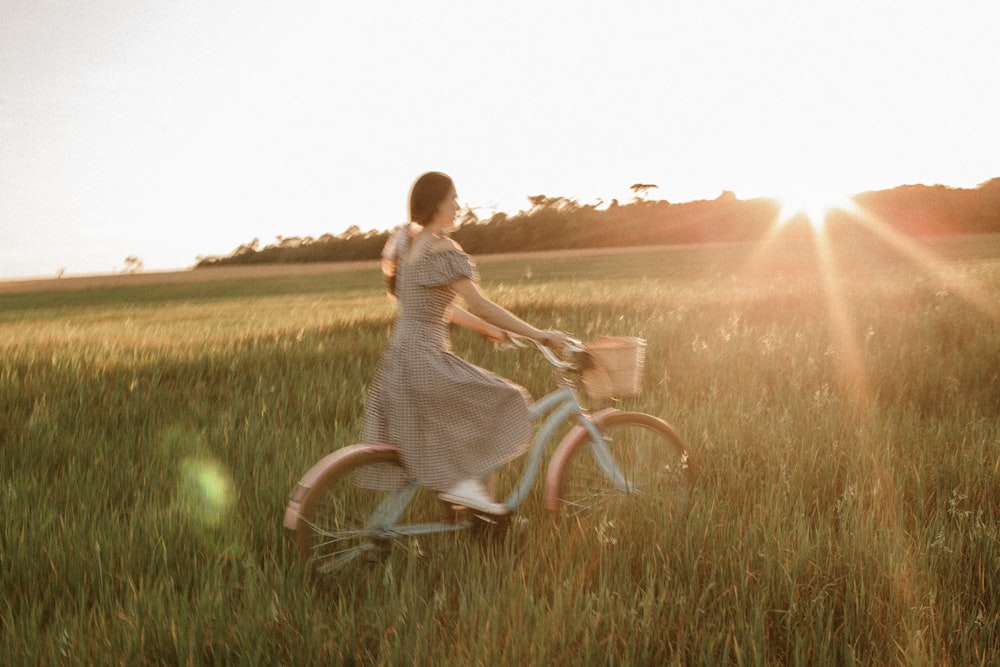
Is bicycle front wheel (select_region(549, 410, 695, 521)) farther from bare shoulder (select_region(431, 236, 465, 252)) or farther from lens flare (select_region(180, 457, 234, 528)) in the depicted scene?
lens flare (select_region(180, 457, 234, 528))

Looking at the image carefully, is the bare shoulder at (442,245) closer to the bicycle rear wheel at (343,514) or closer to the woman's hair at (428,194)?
the woman's hair at (428,194)

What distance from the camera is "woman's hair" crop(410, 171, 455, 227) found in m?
3.38

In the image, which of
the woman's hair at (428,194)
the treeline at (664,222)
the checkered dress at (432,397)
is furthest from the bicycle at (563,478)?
the treeline at (664,222)

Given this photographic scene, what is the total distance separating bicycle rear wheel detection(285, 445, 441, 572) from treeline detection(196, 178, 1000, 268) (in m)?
47.4

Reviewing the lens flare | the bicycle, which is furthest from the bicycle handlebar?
the lens flare

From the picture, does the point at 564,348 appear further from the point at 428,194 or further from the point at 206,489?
the point at 206,489

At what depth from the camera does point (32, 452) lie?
5.51 meters

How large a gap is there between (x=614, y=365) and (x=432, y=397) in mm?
852

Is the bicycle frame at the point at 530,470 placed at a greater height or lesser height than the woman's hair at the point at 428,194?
lesser

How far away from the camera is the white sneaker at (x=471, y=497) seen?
3.50 metres

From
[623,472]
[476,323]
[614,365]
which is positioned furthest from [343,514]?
[623,472]

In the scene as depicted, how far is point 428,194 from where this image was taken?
3381 millimetres

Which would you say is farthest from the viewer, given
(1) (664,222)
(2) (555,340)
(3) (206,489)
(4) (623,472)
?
(1) (664,222)

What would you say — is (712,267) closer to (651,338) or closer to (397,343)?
(651,338)
